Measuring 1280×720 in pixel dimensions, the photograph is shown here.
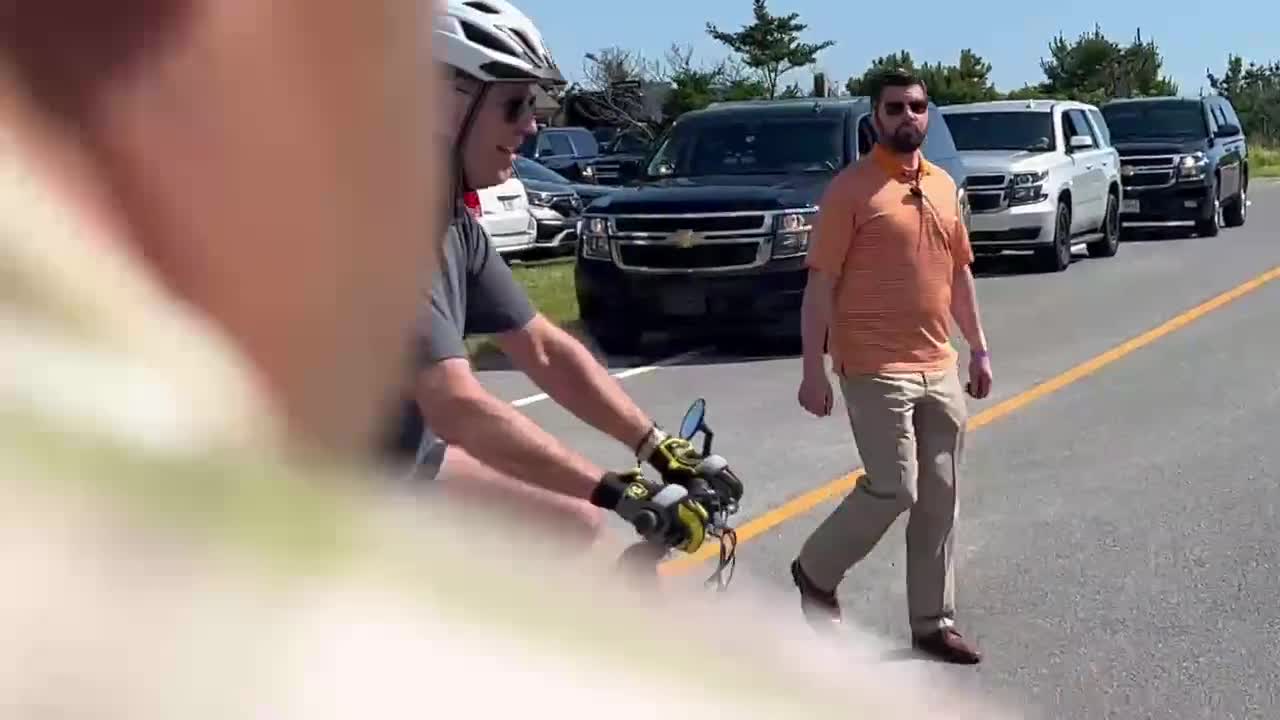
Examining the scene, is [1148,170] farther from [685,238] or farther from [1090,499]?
[1090,499]

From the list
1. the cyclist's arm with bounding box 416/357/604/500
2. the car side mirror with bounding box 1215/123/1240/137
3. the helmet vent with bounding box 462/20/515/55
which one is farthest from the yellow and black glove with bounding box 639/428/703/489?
the car side mirror with bounding box 1215/123/1240/137

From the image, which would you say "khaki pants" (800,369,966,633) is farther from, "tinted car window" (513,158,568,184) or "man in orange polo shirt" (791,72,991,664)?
"tinted car window" (513,158,568,184)

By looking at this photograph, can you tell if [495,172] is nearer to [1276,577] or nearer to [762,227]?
[1276,577]

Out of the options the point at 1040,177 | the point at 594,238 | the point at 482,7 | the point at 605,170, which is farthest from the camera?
the point at 605,170

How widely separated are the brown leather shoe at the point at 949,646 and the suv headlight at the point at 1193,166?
1815cm

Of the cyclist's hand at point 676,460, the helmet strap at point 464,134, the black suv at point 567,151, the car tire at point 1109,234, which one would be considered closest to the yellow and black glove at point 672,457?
the cyclist's hand at point 676,460

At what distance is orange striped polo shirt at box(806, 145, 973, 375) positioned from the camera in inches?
209

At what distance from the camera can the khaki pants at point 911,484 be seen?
17.3 ft

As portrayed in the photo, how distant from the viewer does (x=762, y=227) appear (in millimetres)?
11625

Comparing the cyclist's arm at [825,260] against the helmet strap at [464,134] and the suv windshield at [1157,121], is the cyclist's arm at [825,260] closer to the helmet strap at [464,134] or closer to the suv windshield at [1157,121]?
the helmet strap at [464,134]

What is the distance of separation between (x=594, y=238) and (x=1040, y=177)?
7330 mm

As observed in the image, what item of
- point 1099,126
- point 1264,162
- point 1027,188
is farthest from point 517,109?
point 1264,162

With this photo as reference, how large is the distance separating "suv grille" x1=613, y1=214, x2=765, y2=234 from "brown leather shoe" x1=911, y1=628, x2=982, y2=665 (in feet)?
21.5

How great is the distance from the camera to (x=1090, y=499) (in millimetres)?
7516
